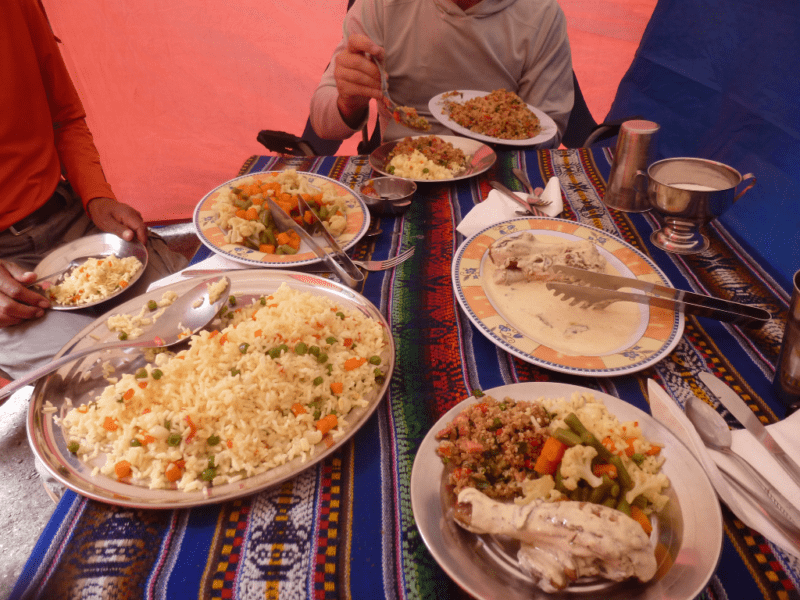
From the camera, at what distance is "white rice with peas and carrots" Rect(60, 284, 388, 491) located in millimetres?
929

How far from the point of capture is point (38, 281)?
72.4 inches

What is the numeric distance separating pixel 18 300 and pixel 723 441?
2.35m

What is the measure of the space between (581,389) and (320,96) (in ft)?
8.43

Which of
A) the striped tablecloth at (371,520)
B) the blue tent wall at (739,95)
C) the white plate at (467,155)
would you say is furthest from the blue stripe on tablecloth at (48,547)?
the blue tent wall at (739,95)

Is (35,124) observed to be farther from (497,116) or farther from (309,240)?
(497,116)

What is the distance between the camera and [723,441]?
0.94 metres

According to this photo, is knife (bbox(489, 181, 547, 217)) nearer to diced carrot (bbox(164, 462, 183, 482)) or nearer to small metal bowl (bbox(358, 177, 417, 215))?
small metal bowl (bbox(358, 177, 417, 215))

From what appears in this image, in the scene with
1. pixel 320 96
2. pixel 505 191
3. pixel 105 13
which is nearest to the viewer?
pixel 505 191

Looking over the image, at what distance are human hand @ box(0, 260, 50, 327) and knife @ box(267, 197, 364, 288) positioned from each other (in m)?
0.98

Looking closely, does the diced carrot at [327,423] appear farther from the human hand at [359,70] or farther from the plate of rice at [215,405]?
the human hand at [359,70]

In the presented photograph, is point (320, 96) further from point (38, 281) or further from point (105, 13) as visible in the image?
point (105, 13)

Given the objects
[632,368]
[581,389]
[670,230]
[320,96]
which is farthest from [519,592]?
[320,96]

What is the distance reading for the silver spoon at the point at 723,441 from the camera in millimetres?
821

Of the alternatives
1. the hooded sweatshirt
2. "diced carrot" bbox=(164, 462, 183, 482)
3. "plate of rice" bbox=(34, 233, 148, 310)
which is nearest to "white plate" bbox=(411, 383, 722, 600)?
"diced carrot" bbox=(164, 462, 183, 482)
